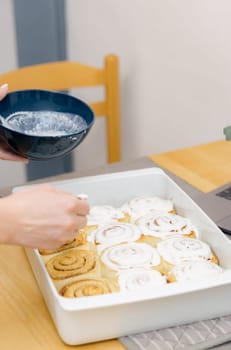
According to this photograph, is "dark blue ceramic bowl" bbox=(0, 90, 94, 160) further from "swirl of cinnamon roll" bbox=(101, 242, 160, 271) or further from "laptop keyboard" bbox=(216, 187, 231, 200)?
"laptop keyboard" bbox=(216, 187, 231, 200)

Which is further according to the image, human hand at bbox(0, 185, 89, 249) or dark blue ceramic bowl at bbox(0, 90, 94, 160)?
dark blue ceramic bowl at bbox(0, 90, 94, 160)

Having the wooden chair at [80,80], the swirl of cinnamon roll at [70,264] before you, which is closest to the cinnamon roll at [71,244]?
the swirl of cinnamon roll at [70,264]

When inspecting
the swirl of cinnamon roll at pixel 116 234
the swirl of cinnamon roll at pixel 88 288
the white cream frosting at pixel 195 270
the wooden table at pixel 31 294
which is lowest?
the wooden table at pixel 31 294

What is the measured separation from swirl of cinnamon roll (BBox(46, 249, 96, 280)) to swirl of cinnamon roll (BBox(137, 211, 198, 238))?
0.38 ft

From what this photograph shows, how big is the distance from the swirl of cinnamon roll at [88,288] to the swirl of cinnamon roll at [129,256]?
4 cm

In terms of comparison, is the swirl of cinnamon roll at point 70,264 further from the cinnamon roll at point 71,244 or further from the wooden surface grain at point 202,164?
the wooden surface grain at point 202,164

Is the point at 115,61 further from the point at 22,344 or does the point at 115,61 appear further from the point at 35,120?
the point at 22,344

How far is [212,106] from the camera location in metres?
1.55

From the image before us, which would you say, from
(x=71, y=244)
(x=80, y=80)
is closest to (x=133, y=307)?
(x=71, y=244)

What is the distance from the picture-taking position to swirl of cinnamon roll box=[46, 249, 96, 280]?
852mm

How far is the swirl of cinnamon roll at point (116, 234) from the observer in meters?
0.93

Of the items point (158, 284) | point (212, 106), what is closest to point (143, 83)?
point (212, 106)

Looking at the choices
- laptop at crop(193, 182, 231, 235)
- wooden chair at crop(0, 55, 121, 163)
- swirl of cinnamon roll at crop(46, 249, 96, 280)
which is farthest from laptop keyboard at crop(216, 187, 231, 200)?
wooden chair at crop(0, 55, 121, 163)

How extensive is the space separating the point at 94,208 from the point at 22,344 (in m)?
0.31
